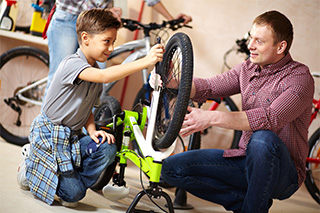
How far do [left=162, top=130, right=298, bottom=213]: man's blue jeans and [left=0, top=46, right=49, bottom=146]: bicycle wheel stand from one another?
1.54 metres

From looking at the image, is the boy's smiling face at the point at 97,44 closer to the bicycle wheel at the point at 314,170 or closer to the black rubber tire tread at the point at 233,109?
the black rubber tire tread at the point at 233,109

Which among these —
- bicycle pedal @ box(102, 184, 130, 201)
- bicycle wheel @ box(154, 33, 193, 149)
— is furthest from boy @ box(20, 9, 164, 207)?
bicycle wheel @ box(154, 33, 193, 149)

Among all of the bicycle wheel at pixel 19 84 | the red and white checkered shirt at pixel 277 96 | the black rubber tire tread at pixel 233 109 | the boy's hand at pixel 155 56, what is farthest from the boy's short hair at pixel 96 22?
the black rubber tire tread at pixel 233 109

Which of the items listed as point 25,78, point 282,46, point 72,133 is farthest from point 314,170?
point 25,78

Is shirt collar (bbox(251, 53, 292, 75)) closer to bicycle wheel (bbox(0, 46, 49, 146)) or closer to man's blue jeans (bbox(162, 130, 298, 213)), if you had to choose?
man's blue jeans (bbox(162, 130, 298, 213))

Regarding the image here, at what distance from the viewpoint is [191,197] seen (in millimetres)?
2395

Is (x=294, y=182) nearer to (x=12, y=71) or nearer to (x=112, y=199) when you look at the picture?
(x=112, y=199)

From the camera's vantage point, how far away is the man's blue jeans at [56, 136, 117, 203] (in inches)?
66.6

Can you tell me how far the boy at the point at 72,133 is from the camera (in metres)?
1.70

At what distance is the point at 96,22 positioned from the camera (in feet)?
5.86

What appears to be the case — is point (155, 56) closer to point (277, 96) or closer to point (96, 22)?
point (96, 22)

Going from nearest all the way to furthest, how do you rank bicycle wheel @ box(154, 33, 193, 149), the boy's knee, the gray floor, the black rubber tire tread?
bicycle wheel @ box(154, 33, 193, 149), the gray floor, the boy's knee, the black rubber tire tread

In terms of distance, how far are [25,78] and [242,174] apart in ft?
7.44

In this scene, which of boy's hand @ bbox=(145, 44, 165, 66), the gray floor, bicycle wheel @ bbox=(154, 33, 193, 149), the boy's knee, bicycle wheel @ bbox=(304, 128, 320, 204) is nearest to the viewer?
bicycle wheel @ bbox=(154, 33, 193, 149)
